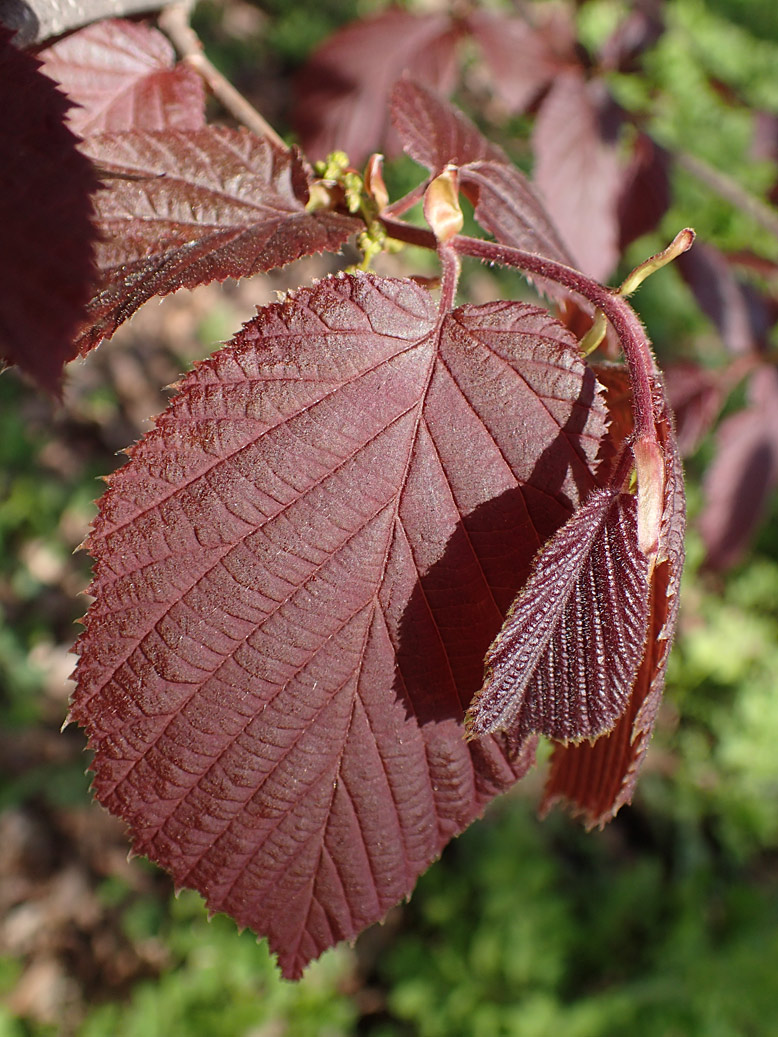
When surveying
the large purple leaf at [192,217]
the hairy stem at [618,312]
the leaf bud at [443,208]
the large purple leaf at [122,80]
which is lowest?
the hairy stem at [618,312]

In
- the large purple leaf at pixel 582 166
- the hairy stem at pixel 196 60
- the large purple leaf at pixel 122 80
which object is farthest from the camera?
the large purple leaf at pixel 582 166

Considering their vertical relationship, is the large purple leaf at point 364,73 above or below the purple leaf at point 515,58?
above

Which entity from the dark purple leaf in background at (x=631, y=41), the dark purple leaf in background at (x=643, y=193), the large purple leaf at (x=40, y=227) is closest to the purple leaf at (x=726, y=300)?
the dark purple leaf in background at (x=643, y=193)

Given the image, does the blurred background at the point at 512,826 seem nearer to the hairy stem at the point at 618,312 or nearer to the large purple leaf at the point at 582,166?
the large purple leaf at the point at 582,166

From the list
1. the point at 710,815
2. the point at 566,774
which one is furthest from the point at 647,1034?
the point at 566,774

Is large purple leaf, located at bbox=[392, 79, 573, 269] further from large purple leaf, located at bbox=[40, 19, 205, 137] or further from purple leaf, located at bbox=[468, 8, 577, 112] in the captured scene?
purple leaf, located at bbox=[468, 8, 577, 112]

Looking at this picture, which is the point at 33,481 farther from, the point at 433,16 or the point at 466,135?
the point at 466,135


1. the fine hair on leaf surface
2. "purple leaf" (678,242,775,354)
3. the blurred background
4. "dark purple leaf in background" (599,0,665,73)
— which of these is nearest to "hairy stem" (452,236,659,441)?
the fine hair on leaf surface
